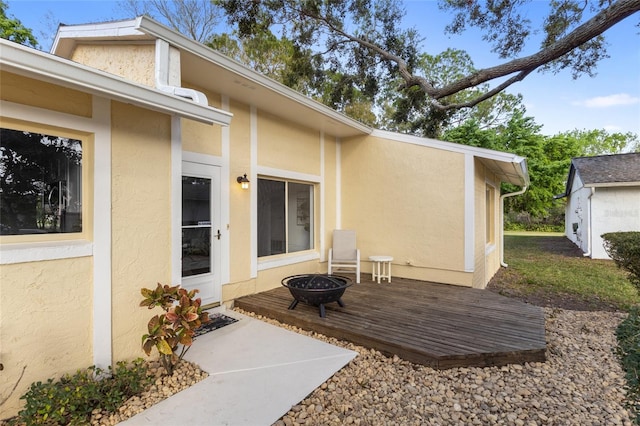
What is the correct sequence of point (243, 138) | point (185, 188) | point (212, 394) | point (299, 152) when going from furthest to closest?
point (299, 152) < point (243, 138) < point (185, 188) < point (212, 394)

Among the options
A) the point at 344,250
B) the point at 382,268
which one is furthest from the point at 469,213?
the point at 344,250

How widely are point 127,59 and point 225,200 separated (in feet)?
7.01

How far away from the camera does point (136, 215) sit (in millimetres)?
2898

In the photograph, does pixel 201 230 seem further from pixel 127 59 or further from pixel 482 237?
pixel 482 237

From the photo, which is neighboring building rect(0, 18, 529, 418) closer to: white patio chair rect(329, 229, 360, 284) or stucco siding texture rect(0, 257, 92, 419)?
stucco siding texture rect(0, 257, 92, 419)

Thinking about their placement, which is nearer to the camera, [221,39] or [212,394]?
[212,394]

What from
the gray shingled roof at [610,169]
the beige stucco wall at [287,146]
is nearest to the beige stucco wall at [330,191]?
the beige stucco wall at [287,146]

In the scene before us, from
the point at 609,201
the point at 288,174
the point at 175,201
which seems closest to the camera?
the point at 175,201

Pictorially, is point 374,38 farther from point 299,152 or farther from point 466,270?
point 466,270

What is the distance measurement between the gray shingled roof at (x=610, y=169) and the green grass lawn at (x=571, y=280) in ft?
9.85

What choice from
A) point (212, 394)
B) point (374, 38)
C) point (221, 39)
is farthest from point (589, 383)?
point (221, 39)

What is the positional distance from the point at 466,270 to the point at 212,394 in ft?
15.9

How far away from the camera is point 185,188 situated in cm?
422

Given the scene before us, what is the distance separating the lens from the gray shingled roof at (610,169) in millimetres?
10758
